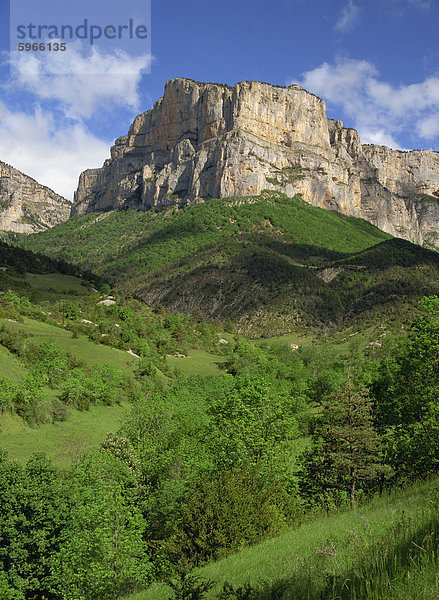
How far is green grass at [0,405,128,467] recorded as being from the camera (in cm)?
2619

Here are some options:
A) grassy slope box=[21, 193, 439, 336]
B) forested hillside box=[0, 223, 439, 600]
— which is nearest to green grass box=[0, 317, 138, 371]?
forested hillside box=[0, 223, 439, 600]

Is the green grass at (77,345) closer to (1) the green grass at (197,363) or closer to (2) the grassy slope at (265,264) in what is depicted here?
(1) the green grass at (197,363)

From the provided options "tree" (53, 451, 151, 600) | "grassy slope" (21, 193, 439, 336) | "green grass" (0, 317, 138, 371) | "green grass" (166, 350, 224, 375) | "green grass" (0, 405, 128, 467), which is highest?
"grassy slope" (21, 193, 439, 336)

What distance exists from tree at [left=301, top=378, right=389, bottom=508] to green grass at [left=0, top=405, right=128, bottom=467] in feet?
45.6

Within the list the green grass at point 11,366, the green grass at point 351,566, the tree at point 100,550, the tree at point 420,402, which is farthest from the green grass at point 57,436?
the green grass at point 351,566

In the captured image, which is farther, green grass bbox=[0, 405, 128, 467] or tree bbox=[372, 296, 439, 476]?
green grass bbox=[0, 405, 128, 467]

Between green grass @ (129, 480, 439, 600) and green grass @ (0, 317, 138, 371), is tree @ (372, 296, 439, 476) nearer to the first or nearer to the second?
green grass @ (129, 480, 439, 600)

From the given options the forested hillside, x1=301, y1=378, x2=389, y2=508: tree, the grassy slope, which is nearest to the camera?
the forested hillside

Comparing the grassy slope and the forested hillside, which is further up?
the grassy slope

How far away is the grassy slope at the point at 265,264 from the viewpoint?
388 feet

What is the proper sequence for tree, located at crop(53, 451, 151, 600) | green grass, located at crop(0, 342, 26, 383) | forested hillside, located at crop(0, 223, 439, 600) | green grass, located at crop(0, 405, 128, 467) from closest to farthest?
forested hillside, located at crop(0, 223, 439, 600) → tree, located at crop(53, 451, 151, 600) → green grass, located at crop(0, 405, 128, 467) → green grass, located at crop(0, 342, 26, 383)

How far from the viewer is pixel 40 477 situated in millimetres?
20406

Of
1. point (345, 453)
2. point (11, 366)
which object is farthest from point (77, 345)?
point (345, 453)

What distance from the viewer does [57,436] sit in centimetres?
3019
